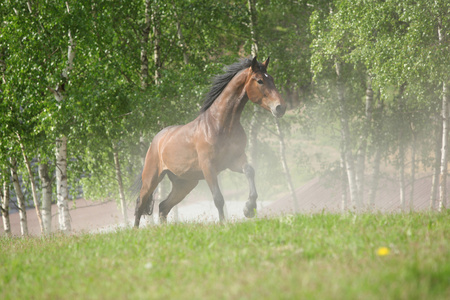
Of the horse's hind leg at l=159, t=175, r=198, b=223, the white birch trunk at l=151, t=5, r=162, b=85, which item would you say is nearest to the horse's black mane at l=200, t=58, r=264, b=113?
the horse's hind leg at l=159, t=175, r=198, b=223

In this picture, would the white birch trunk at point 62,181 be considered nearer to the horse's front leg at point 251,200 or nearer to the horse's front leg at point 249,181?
the horse's front leg at point 249,181

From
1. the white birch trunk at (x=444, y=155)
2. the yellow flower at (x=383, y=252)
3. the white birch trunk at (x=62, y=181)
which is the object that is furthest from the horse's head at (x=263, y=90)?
the white birch trunk at (x=444, y=155)

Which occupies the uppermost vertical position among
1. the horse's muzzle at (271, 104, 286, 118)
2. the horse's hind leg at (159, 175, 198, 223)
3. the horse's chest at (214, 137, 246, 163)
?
the horse's muzzle at (271, 104, 286, 118)

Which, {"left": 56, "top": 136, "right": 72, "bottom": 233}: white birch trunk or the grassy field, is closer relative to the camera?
the grassy field

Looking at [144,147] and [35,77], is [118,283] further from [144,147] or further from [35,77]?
[144,147]

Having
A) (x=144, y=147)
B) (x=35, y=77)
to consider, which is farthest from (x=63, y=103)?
(x=144, y=147)

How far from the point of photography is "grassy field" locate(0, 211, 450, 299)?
342cm

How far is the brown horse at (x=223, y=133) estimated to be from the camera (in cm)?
771

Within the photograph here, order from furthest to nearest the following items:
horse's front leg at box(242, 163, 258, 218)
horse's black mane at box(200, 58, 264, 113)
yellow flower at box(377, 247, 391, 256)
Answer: horse's black mane at box(200, 58, 264, 113) < horse's front leg at box(242, 163, 258, 218) < yellow flower at box(377, 247, 391, 256)

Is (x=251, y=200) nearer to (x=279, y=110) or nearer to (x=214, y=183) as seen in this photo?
(x=214, y=183)

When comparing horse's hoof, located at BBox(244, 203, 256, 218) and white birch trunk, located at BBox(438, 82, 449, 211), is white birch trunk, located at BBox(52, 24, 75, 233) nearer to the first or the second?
horse's hoof, located at BBox(244, 203, 256, 218)

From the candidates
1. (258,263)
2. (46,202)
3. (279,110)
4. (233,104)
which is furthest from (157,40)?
(258,263)

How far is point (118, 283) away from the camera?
4.16 m

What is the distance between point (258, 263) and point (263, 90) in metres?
3.93
